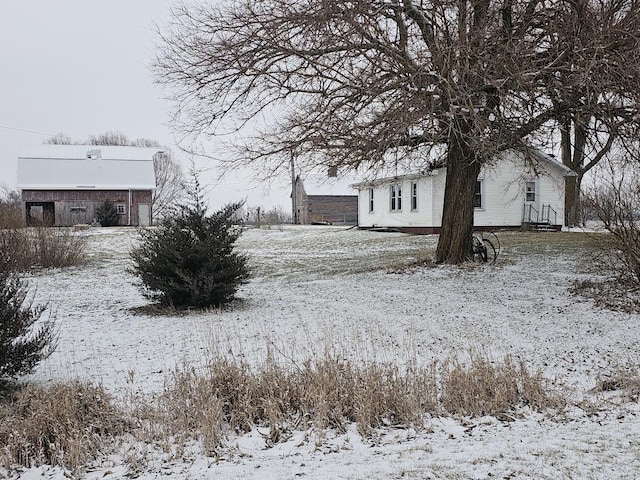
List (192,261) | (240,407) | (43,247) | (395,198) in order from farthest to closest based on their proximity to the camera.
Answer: (395,198) → (43,247) → (192,261) → (240,407)

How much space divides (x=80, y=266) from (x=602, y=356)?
15.7 metres

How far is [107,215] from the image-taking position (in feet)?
125

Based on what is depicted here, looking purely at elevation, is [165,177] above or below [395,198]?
above

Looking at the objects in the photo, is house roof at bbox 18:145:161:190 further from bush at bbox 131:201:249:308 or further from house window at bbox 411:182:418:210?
bush at bbox 131:201:249:308

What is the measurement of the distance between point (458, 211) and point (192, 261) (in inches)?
284

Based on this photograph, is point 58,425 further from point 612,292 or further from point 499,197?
point 499,197

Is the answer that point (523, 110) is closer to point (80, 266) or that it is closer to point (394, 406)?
point (394, 406)

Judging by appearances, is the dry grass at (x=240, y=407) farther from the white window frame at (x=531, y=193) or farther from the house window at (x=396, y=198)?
the house window at (x=396, y=198)

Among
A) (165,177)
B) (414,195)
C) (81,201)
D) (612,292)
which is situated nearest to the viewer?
(612,292)

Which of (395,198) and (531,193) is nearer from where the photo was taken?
(531,193)

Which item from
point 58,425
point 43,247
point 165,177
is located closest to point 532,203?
point 43,247

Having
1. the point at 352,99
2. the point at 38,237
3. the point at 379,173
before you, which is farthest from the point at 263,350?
the point at 38,237

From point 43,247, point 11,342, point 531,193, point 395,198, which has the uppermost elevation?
point 531,193

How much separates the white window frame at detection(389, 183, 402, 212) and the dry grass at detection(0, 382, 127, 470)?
2688 cm
